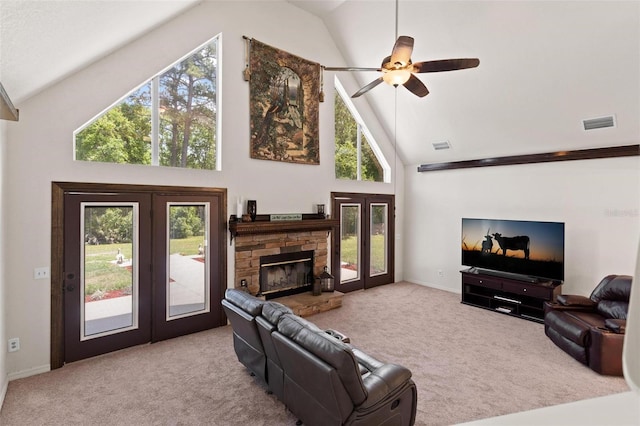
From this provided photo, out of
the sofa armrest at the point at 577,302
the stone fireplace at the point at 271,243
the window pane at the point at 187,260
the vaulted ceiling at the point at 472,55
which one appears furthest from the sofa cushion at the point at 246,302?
the sofa armrest at the point at 577,302

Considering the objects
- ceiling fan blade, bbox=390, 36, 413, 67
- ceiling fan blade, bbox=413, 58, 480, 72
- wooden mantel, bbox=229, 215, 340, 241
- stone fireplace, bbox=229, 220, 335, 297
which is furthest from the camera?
stone fireplace, bbox=229, 220, 335, 297

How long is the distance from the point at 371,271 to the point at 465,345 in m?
3.15

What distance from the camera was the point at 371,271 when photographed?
7.48 metres

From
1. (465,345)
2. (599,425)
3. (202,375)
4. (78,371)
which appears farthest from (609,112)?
(78,371)

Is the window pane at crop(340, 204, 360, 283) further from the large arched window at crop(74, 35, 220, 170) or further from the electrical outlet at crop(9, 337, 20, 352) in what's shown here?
the electrical outlet at crop(9, 337, 20, 352)

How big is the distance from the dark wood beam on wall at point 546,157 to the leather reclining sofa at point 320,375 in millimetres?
5075

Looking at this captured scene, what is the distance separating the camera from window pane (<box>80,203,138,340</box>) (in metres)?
4.10

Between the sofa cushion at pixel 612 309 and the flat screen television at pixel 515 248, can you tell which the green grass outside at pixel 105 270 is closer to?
the flat screen television at pixel 515 248

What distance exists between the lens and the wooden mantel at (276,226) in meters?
5.16

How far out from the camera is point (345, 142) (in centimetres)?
717

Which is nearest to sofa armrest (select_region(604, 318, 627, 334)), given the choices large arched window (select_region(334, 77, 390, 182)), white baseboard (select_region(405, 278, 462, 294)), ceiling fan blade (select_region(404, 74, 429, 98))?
white baseboard (select_region(405, 278, 462, 294))

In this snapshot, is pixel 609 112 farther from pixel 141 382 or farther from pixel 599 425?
pixel 141 382

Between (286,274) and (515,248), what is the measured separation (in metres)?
4.11

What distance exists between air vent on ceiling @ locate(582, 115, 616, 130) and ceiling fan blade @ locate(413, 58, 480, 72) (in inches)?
118
